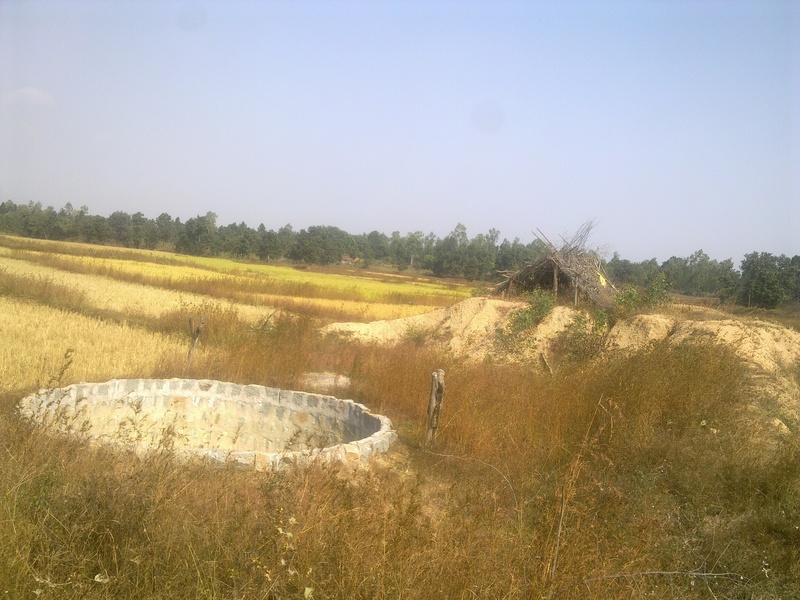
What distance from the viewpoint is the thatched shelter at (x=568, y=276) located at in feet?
52.5

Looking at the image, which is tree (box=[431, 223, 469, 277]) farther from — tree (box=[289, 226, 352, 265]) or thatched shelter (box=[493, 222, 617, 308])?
thatched shelter (box=[493, 222, 617, 308])

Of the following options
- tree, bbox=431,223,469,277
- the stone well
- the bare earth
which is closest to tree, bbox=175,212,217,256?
tree, bbox=431,223,469,277

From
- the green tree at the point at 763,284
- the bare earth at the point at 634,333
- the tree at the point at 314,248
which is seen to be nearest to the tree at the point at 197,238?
the tree at the point at 314,248

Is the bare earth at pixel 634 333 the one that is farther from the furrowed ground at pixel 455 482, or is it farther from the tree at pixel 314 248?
the tree at pixel 314 248

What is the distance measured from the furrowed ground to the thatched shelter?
2.36m

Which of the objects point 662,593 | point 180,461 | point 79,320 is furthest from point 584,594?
point 79,320

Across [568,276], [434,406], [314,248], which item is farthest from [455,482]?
[314,248]

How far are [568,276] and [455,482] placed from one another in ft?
38.2

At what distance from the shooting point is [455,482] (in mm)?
5789

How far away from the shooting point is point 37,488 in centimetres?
364

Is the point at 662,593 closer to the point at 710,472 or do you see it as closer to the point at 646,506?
the point at 646,506

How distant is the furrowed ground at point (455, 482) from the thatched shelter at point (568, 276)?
2.36 m

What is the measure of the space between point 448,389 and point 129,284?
64.4 ft

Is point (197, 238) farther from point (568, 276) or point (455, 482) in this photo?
point (455, 482)
